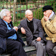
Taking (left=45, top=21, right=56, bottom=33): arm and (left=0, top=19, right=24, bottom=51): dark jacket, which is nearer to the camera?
(left=0, top=19, right=24, bottom=51): dark jacket

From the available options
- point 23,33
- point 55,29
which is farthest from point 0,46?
point 55,29

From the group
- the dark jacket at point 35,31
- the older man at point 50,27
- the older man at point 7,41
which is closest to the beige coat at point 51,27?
the older man at point 50,27

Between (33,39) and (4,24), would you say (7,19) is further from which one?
(33,39)

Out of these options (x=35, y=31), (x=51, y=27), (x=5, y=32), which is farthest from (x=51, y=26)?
(x=5, y=32)

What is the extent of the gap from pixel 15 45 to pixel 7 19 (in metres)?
0.68

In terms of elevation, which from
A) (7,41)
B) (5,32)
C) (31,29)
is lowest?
Answer: (7,41)

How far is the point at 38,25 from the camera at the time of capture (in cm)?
340

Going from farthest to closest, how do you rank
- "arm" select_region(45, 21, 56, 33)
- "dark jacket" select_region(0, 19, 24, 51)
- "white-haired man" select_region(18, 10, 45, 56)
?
"white-haired man" select_region(18, 10, 45, 56) < "arm" select_region(45, 21, 56, 33) < "dark jacket" select_region(0, 19, 24, 51)

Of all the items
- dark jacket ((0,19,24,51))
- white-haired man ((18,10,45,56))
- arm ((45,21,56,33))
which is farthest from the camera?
white-haired man ((18,10,45,56))

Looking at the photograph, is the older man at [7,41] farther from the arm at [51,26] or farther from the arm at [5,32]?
the arm at [51,26]

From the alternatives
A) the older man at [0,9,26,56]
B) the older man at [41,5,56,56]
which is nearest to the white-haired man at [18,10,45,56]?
the older man at [41,5,56,56]

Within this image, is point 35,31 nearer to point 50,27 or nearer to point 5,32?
point 50,27

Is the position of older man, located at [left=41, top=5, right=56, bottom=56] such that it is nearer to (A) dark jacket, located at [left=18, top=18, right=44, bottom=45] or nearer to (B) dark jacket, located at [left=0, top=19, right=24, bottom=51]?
(A) dark jacket, located at [left=18, top=18, right=44, bottom=45]

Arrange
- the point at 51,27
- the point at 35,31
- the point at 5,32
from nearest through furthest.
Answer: the point at 5,32 → the point at 51,27 → the point at 35,31
